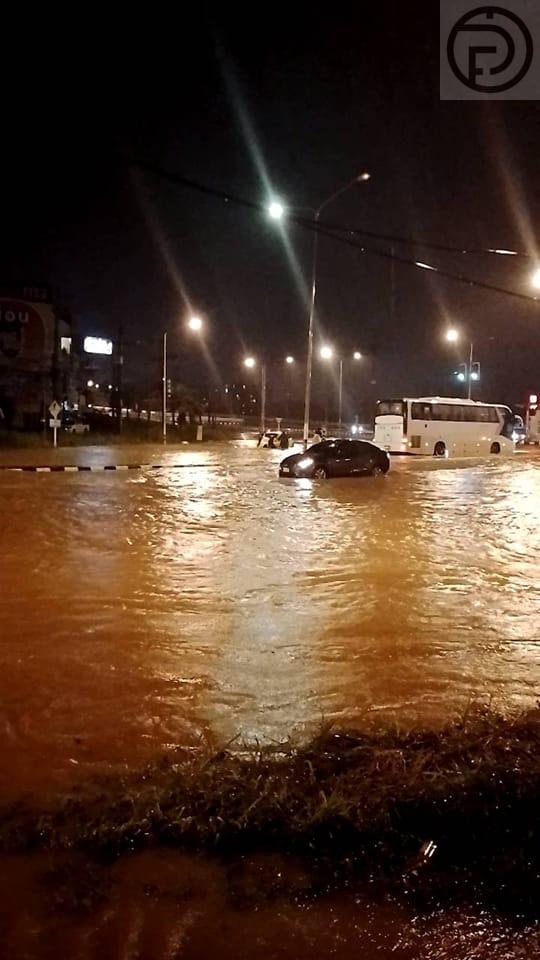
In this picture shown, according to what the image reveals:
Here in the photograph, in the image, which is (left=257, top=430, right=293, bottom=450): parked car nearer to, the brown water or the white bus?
the white bus

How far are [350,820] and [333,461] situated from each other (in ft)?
79.1

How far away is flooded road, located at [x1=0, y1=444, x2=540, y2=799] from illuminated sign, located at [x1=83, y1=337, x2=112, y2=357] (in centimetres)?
6561

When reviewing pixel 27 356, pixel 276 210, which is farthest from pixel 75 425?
pixel 276 210

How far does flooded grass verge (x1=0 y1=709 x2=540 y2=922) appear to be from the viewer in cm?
396

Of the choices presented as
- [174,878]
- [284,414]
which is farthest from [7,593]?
[284,414]

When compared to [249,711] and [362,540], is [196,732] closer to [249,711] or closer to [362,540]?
[249,711]

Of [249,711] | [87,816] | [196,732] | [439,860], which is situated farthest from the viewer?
[249,711]

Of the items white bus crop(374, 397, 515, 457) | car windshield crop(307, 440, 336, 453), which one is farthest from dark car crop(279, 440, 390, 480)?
white bus crop(374, 397, 515, 457)

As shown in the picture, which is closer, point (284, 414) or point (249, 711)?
point (249, 711)

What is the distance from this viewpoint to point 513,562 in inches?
525

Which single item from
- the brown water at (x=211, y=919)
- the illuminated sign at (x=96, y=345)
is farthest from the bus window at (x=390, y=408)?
the illuminated sign at (x=96, y=345)

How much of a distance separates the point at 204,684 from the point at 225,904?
347cm

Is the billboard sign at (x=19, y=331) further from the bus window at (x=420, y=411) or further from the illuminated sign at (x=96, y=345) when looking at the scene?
the illuminated sign at (x=96, y=345)

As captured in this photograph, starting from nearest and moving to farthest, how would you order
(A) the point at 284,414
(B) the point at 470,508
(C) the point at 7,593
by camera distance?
(C) the point at 7,593, (B) the point at 470,508, (A) the point at 284,414
